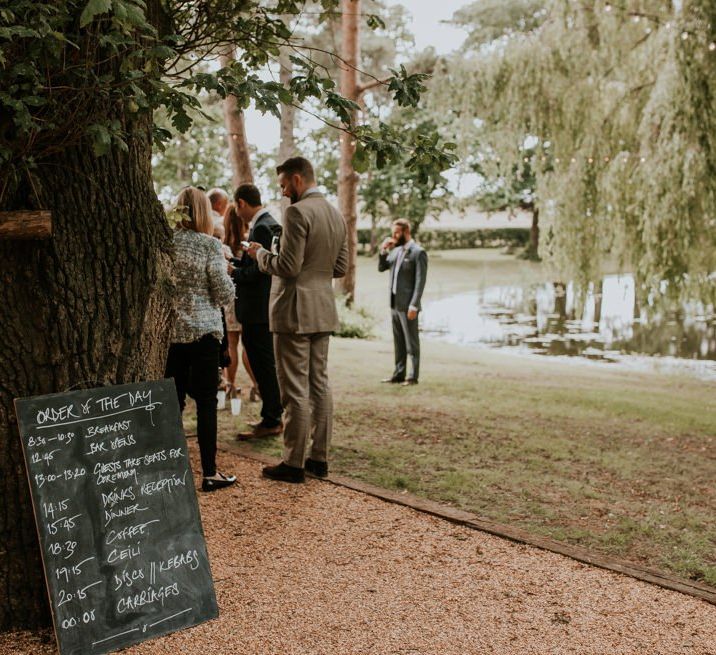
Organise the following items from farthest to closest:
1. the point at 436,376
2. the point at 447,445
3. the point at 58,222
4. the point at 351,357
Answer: the point at 351,357, the point at 436,376, the point at 447,445, the point at 58,222

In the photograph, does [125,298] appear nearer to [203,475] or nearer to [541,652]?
[203,475]

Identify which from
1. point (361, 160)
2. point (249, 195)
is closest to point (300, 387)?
point (249, 195)

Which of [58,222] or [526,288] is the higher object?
[58,222]

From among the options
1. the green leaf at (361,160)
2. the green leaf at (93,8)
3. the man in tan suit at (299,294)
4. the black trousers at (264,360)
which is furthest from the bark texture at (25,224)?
the black trousers at (264,360)

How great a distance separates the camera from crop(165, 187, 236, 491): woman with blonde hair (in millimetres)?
4758

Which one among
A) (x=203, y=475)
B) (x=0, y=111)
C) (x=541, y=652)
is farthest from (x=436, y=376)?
(x=0, y=111)

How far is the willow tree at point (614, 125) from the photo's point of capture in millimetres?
8742

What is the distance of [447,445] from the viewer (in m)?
6.44

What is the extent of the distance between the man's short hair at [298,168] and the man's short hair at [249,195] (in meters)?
0.99

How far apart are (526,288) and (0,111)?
2397 centimetres

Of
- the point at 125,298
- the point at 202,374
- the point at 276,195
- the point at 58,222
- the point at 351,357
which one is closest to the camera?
the point at 58,222

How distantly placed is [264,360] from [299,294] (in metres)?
1.36

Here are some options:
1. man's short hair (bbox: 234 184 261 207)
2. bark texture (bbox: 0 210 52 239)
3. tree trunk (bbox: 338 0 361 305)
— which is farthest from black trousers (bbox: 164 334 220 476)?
tree trunk (bbox: 338 0 361 305)

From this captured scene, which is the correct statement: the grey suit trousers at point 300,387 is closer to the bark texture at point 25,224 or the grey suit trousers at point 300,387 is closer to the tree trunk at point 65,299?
the tree trunk at point 65,299
